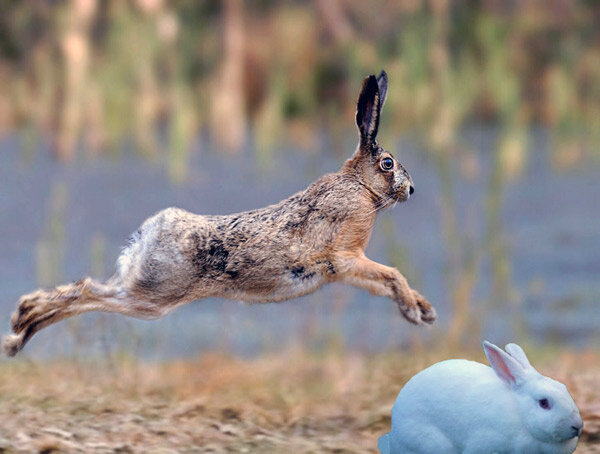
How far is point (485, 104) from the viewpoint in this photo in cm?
418

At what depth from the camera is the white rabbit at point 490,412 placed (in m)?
1.91

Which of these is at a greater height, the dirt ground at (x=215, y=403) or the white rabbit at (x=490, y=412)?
the dirt ground at (x=215, y=403)

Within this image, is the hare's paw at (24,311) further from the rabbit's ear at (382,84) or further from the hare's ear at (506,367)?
the hare's ear at (506,367)

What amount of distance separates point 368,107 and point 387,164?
11 centimetres

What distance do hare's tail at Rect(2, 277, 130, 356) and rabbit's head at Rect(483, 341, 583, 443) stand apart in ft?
2.43

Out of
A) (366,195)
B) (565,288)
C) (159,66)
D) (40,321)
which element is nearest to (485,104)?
(565,288)

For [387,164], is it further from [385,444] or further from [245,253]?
[385,444]

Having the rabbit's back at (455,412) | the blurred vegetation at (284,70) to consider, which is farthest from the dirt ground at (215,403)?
the blurred vegetation at (284,70)

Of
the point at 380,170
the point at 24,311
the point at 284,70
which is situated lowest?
the point at 24,311

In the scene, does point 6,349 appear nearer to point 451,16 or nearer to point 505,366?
point 505,366

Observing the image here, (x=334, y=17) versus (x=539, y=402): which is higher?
(x=334, y=17)

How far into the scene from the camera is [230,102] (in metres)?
3.47

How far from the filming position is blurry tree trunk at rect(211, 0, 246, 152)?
346 centimetres

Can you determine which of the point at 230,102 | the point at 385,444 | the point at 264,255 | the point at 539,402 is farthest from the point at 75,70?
the point at 539,402
